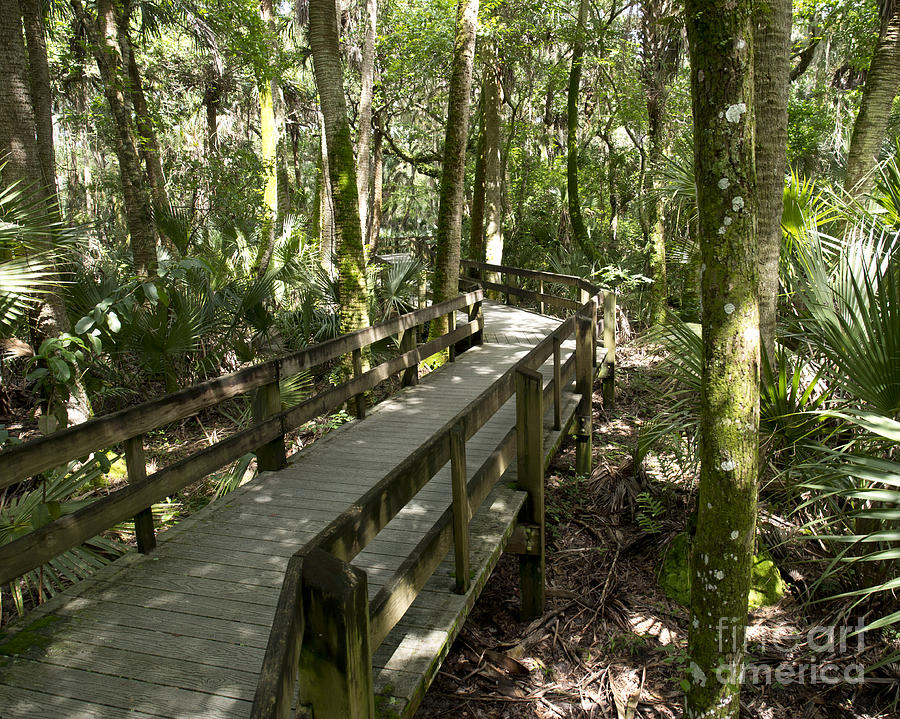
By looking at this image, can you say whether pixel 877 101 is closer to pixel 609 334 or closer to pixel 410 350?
pixel 609 334

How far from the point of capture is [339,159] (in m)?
8.20

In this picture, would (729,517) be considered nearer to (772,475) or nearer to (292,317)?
(772,475)

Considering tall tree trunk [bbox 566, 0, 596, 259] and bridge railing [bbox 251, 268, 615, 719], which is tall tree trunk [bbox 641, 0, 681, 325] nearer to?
tall tree trunk [bbox 566, 0, 596, 259]

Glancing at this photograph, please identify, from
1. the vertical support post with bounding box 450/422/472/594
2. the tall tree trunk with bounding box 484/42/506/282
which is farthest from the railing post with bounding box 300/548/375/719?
the tall tree trunk with bounding box 484/42/506/282

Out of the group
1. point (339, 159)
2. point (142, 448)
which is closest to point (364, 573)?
point (142, 448)

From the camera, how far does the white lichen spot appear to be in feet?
9.21

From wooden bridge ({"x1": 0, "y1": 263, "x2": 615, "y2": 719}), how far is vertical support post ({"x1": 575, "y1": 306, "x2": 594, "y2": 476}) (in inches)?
48.3

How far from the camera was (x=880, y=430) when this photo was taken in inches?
105

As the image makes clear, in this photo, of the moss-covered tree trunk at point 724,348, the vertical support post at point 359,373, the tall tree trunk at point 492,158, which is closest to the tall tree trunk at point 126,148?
the vertical support post at point 359,373

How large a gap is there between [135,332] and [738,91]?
7.07 meters

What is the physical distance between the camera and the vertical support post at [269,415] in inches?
203

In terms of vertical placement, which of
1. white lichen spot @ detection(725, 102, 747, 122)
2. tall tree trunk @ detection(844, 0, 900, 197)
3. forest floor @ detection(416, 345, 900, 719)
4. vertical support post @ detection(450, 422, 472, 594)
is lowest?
forest floor @ detection(416, 345, 900, 719)

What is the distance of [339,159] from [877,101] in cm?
602

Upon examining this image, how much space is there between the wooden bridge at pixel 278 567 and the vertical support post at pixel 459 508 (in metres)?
0.01
